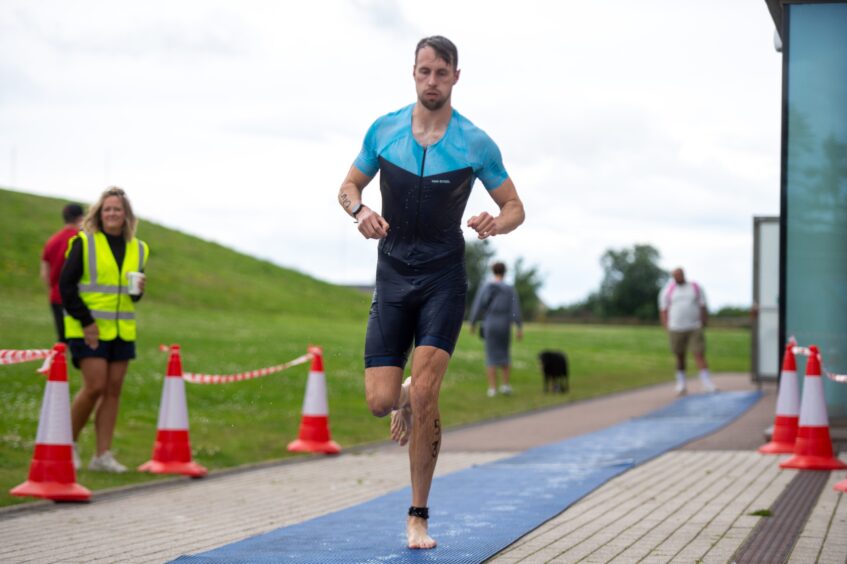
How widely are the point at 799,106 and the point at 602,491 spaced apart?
5552 mm

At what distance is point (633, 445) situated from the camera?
47.2 ft

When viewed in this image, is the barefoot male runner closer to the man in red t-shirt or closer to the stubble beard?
the stubble beard

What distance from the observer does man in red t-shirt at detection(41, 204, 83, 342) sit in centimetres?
1405

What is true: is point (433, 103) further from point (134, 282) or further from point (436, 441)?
point (134, 282)

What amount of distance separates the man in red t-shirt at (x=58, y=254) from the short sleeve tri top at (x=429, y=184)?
776 centimetres

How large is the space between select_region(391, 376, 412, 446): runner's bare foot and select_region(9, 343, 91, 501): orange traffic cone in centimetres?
312

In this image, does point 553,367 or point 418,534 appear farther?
point 553,367

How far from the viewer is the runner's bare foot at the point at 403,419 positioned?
7.25 meters

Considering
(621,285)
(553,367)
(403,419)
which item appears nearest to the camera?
(403,419)

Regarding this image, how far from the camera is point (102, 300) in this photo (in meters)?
10.8

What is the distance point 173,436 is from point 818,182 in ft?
23.0

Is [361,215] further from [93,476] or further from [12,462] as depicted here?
[12,462]

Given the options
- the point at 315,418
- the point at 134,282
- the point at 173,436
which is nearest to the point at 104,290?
the point at 134,282

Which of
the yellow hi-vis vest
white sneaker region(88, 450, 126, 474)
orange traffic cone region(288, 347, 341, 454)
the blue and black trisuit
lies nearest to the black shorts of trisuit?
the blue and black trisuit
